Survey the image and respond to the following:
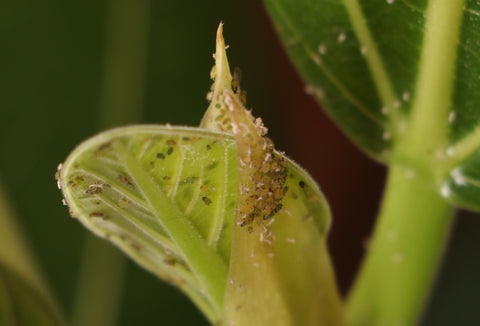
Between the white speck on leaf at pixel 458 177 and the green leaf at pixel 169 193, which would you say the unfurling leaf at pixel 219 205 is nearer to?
the green leaf at pixel 169 193

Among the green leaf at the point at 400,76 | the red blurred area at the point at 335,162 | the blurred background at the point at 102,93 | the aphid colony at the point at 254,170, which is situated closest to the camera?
the aphid colony at the point at 254,170

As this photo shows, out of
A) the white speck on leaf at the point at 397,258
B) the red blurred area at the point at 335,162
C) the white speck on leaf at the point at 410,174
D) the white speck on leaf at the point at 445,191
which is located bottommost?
the red blurred area at the point at 335,162

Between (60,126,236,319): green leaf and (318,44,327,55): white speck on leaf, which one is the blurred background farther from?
(60,126,236,319): green leaf

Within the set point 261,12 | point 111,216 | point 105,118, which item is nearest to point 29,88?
point 105,118

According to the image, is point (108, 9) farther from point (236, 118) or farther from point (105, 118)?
point (236, 118)

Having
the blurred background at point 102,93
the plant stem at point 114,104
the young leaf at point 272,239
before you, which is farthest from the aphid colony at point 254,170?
the plant stem at point 114,104

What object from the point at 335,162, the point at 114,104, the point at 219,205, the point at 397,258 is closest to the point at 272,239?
the point at 219,205


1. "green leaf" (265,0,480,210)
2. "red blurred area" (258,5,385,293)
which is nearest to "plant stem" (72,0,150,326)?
"red blurred area" (258,5,385,293)
